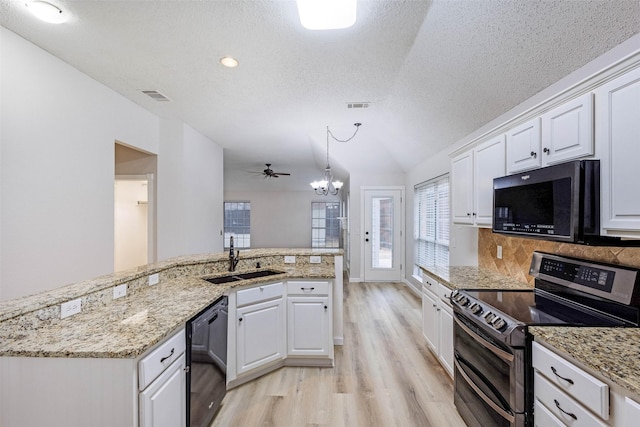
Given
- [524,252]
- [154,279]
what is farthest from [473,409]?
[154,279]

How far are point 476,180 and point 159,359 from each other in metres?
2.69

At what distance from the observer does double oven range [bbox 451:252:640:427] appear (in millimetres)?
1460

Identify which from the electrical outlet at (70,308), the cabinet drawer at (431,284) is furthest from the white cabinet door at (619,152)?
the electrical outlet at (70,308)

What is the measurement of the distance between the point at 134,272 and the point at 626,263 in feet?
10.3

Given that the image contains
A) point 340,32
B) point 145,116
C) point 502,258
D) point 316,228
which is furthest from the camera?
point 316,228

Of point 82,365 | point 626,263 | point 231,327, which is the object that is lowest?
point 231,327

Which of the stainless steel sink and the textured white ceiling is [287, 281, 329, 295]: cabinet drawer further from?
the textured white ceiling

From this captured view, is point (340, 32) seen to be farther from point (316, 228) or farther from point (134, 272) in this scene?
point (316, 228)

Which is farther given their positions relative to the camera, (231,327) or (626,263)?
(231,327)

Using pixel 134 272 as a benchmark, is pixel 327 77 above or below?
above

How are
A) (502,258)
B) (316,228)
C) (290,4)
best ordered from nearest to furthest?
(290,4) → (502,258) → (316,228)

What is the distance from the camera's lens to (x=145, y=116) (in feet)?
12.0

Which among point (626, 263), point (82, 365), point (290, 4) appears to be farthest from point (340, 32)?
point (82, 365)

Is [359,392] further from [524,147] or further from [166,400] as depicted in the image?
[524,147]
